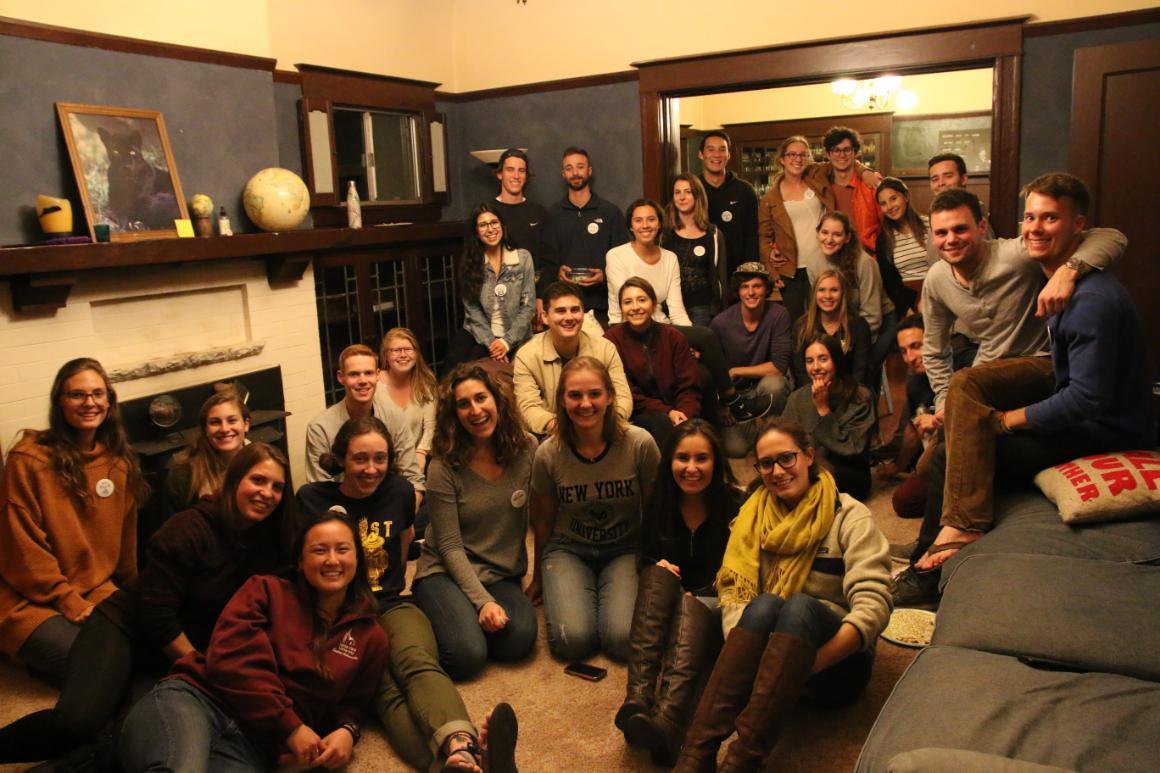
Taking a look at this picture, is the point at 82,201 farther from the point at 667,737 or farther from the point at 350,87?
the point at 667,737

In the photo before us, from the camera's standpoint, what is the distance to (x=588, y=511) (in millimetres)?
3051

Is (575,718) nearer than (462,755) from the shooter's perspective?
No

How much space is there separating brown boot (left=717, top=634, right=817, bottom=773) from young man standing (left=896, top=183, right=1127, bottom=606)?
0.84 meters

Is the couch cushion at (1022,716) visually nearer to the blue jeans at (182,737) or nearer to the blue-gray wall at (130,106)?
the blue jeans at (182,737)

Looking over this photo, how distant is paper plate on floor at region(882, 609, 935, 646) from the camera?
2.85m

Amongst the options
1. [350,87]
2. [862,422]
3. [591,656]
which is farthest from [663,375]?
[350,87]

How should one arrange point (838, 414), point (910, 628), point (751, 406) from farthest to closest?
1. point (751, 406)
2. point (838, 414)
3. point (910, 628)

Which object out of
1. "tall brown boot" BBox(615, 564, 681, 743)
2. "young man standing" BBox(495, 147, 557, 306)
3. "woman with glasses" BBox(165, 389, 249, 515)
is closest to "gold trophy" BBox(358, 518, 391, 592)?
"woman with glasses" BBox(165, 389, 249, 515)

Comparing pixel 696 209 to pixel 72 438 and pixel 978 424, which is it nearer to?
pixel 978 424

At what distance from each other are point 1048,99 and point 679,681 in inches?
146

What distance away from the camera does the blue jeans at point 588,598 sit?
2873 millimetres

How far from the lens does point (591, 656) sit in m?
2.93

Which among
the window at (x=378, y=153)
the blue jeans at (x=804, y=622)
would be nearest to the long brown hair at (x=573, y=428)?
the blue jeans at (x=804, y=622)

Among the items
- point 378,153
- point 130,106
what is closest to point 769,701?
point 130,106
